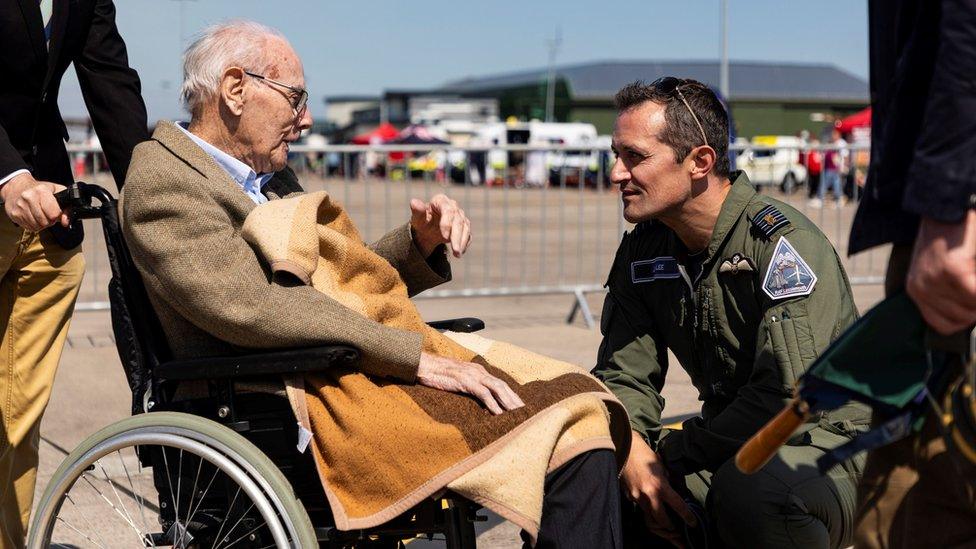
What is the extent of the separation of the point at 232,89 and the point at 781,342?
1.57 m

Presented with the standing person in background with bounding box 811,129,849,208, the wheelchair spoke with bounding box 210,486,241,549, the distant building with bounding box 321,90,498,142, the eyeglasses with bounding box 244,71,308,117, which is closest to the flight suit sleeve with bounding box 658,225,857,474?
the wheelchair spoke with bounding box 210,486,241,549

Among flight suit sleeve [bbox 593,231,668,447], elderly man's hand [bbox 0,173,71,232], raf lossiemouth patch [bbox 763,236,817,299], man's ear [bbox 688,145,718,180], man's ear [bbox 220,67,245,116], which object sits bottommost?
flight suit sleeve [bbox 593,231,668,447]

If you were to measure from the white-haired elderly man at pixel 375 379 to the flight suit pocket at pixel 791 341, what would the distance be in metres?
0.42

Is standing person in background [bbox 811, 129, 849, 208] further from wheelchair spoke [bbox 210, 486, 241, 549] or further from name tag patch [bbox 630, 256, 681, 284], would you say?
wheelchair spoke [bbox 210, 486, 241, 549]

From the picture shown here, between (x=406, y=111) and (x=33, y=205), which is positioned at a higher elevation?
(x=33, y=205)

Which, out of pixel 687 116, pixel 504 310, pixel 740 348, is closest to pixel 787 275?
pixel 740 348

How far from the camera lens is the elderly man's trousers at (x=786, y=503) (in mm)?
2912

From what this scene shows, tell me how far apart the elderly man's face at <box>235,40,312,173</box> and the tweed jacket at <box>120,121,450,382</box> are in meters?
0.20

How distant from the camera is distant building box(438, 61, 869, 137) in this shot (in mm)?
70688

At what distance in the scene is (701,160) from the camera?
A: 3.29 m

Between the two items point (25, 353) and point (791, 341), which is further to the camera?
point (25, 353)

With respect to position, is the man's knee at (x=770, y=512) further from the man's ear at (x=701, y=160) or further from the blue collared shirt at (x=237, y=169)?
the blue collared shirt at (x=237, y=169)

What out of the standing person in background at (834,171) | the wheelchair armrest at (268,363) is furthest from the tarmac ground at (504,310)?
the wheelchair armrest at (268,363)

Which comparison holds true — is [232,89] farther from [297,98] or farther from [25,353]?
[25,353]
